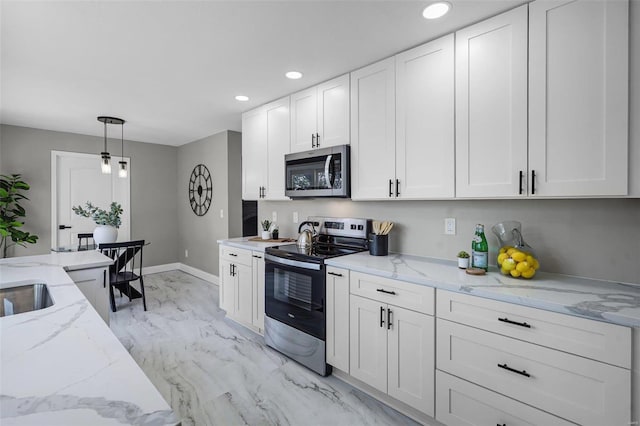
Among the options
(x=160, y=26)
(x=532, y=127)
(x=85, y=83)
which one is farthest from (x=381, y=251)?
(x=85, y=83)

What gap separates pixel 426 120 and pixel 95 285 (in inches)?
101

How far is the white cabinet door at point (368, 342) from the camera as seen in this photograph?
2.00 m

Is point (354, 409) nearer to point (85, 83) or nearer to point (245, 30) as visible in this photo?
point (245, 30)

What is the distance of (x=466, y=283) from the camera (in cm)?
167

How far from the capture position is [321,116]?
2.80m

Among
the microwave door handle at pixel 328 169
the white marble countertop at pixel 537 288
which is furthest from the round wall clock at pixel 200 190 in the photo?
the white marble countertop at pixel 537 288

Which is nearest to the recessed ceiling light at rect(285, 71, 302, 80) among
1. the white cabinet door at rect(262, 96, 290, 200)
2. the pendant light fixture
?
the white cabinet door at rect(262, 96, 290, 200)

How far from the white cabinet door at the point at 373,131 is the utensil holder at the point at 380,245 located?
1.03 ft

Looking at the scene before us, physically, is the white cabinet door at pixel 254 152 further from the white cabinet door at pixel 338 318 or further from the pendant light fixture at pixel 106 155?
the pendant light fixture at pixel 106 155

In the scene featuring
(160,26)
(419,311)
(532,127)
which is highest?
(160,26)

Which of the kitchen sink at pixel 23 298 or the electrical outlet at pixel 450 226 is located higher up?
the electrical outlet at pixel 450 226

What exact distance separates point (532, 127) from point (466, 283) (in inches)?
36.3

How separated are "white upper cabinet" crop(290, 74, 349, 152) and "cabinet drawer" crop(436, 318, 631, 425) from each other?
5.57ft

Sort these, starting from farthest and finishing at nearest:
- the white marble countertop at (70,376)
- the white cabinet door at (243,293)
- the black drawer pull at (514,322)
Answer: the white cabinet door at (243,293)
the black drawer pull at (514,322)
the white marble countertop at (70,376)
